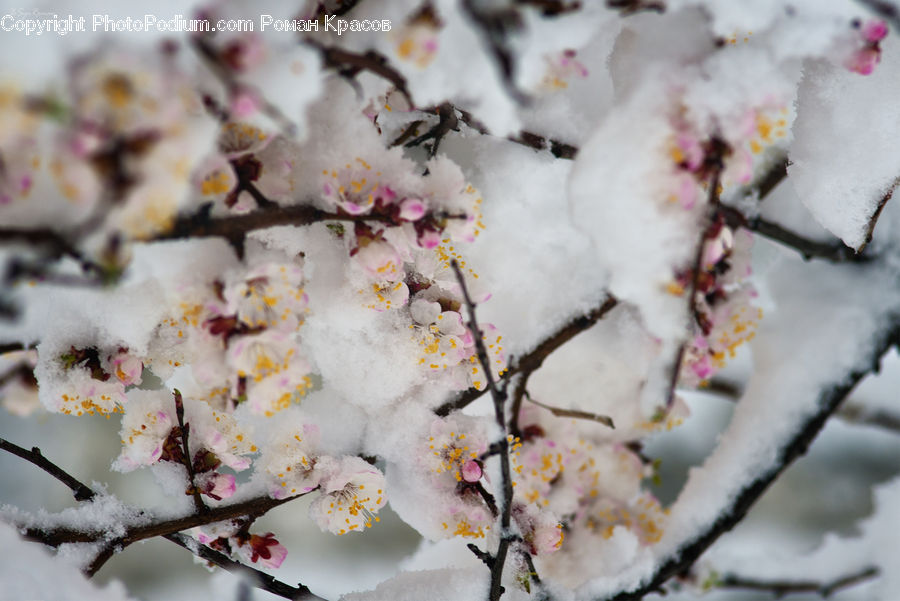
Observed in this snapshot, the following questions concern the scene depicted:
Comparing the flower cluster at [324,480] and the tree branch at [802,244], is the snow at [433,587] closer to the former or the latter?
the flower cluster at [324,480]

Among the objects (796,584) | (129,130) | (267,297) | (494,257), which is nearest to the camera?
(129,130)

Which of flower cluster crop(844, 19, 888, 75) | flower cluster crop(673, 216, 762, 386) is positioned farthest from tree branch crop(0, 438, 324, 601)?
flower cluster crop(844, 19, 888, 75)

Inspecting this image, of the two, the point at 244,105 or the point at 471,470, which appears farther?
the point at 471,470

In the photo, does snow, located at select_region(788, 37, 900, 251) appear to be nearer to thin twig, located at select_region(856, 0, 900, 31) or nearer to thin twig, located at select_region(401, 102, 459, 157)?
thin twig, located at select_region(856, 0, 900, 31)

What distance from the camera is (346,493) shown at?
0.63m

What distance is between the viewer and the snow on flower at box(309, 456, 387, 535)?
0.61 metres

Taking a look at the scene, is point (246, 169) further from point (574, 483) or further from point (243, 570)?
point (574, 483)

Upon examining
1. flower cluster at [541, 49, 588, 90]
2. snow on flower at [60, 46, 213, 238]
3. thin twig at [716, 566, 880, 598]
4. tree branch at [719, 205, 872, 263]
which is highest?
tree branch at [719, 205, 872, 263]

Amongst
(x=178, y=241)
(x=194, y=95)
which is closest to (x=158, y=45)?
(x=194, y=95)

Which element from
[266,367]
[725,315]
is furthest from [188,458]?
[725,315]

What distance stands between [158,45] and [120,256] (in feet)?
0.41

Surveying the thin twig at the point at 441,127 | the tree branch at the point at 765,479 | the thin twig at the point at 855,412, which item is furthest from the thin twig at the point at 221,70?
the thin twig at the point at 855,412

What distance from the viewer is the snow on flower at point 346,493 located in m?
0.61

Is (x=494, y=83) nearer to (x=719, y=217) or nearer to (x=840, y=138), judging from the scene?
(x=719, y=217)
